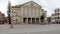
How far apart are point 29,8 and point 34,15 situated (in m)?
3.30

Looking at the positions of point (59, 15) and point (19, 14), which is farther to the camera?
point (59, 15)

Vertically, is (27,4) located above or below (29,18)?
above

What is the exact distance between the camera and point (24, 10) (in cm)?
7300

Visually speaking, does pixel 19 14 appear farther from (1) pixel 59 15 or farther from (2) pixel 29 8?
(1) pixel 59 15

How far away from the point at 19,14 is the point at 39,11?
7705mm

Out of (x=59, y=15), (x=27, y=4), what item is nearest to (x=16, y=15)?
(x=27, y=4)

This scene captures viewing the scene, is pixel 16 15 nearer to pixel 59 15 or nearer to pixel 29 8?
pixel 29 8

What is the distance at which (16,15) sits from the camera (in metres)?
72.9

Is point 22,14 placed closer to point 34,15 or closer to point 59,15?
point 34,15

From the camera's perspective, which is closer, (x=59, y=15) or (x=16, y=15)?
(x=16, y=15)

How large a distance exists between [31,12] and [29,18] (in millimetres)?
2934

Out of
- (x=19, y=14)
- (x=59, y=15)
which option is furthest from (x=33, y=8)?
(x=59, y=15)

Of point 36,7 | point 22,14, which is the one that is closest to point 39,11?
point 36,7

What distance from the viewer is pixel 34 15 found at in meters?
74.2
